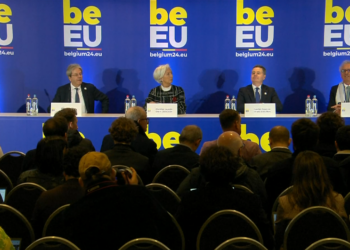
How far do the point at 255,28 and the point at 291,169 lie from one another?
513 centimetres

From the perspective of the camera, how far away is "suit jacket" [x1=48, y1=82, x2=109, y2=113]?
23.5 ft

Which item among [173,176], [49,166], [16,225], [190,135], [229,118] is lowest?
[16,225]

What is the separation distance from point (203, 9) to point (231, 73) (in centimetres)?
122

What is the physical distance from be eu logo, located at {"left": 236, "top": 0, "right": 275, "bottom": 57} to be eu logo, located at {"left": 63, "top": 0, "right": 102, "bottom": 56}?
8.07ft

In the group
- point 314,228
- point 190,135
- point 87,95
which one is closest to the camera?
point 314,228

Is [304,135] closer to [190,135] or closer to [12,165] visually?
[190,135]

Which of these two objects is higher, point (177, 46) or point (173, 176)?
point (177, 46)

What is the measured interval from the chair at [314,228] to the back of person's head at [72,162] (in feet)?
4.00

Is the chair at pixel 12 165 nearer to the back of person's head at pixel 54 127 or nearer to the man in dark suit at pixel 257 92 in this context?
the back of person's head at pixel 54 127

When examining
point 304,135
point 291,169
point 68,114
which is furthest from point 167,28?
point 291,169

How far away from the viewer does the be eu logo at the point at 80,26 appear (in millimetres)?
7781

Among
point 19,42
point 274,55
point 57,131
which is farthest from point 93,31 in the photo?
point 57,131

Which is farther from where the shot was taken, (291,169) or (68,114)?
(68,114)

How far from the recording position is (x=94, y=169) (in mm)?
2227
